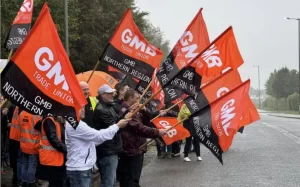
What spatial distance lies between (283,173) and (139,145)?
4275 millimetres

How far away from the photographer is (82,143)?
18.3 feet

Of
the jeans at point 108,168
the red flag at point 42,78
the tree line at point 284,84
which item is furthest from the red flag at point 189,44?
the tree line at point 284,84

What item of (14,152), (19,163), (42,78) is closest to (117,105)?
(19,163)

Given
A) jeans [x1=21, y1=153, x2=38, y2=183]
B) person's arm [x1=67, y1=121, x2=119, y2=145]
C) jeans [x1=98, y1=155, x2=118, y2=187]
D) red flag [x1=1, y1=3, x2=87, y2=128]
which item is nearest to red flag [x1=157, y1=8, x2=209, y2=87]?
jeans [x1=98, y1=155, x2=118, y2=187]

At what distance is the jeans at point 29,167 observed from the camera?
289 inches

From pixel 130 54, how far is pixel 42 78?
13.6ft

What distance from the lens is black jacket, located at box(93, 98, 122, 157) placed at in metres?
6.11

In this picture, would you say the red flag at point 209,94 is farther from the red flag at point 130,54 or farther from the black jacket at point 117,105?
the red flag at point 130,54

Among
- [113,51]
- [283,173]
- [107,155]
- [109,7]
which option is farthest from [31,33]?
[109,7]

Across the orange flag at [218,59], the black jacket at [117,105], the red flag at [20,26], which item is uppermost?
the red flag at [20,26]

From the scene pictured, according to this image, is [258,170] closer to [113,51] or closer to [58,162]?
[113,51]

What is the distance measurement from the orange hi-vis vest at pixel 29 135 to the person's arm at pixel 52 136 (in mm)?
1101

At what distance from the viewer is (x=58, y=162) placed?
19.6ft

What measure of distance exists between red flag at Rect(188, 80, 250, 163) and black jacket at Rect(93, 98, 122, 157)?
1109 mm
